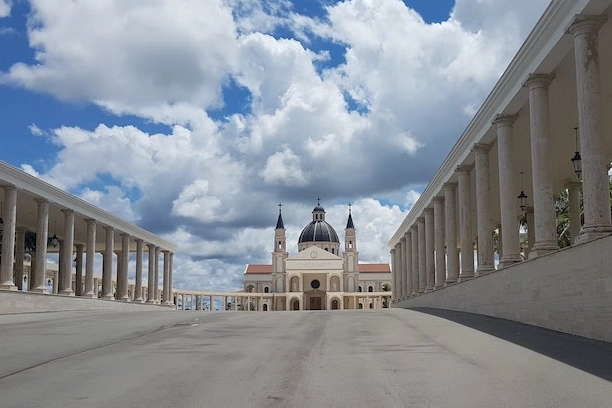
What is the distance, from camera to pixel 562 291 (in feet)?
57.4

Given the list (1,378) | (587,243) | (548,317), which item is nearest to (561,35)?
(587,243)

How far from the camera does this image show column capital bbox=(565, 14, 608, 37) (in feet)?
57.6

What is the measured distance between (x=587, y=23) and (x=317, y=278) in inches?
5048

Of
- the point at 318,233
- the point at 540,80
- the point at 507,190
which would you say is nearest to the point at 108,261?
the point at 507,190

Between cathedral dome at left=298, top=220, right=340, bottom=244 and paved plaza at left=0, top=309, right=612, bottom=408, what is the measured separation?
143817 mm

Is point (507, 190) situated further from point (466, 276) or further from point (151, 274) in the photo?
point (151, 274)

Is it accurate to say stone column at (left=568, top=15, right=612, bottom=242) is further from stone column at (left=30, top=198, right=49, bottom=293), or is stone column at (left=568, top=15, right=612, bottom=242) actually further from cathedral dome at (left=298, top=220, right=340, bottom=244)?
cathedral dome at (left=298, top=220, right=340, bottom=244)

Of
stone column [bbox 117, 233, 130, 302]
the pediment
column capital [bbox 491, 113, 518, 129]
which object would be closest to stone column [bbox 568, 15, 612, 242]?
column capital [bbox 491, 113, 518, 129]

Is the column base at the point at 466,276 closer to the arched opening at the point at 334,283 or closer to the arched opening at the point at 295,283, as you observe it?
the arched opening at the point at 334,283

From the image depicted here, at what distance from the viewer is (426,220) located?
4784cm

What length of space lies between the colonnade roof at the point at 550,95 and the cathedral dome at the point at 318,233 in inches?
4904

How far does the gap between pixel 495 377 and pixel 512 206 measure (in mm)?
15023

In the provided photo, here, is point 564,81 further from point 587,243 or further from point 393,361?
point 393,361

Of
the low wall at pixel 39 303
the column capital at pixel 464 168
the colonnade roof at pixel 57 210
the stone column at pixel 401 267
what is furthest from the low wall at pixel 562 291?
the stone column at pixel 401 267
